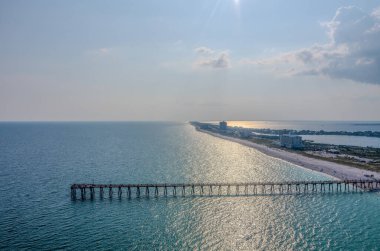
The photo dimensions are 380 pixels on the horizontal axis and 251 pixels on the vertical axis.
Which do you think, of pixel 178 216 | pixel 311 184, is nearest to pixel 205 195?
pixel 178 216

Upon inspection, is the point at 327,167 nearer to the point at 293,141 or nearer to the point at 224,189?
the point at 224,189

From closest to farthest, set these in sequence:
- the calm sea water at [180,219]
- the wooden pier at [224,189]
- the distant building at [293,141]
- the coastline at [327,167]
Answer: the calm sea water at [180,219] < the wooden pier at [224,189] < the coastline at [327,167] < the distant building at [293,141]

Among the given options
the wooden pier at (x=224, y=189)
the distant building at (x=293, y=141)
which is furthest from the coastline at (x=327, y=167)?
the distant building at (x=293, y=141)

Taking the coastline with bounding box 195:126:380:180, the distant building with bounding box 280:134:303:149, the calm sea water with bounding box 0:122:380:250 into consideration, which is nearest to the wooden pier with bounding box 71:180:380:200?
the calm sea water with bounding box 0:122:380:250

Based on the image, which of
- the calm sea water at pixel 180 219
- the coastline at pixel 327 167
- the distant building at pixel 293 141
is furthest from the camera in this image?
the distant building at pixel 293 141

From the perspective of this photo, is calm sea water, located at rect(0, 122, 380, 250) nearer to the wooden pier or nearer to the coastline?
the wooden pier

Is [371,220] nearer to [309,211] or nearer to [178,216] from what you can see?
[309,211]

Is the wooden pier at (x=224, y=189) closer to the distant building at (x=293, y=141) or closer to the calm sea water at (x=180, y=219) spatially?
the calm sea water at (x=180, y=219)


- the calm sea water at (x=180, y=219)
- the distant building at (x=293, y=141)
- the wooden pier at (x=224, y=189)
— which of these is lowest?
the calm sea water at (x=180, y=219)
